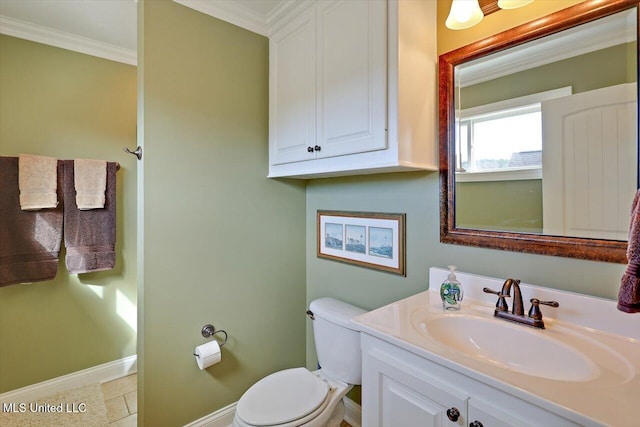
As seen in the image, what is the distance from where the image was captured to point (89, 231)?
2.00 m

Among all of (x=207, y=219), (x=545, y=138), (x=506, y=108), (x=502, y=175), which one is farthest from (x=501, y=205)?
(x=207, y=219)

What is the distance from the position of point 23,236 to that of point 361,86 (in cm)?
217

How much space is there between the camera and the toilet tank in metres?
1.47

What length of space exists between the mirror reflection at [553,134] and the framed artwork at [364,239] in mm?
325

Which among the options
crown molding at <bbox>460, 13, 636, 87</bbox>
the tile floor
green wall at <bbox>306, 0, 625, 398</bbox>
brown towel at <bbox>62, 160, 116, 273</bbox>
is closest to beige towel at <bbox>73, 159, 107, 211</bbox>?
brown towel at <bbox>62, 160, 116, 273</bbox>

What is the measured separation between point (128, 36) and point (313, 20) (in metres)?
1.39

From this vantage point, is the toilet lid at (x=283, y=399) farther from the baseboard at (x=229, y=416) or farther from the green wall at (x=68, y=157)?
the green wall at (x=68, y=157)

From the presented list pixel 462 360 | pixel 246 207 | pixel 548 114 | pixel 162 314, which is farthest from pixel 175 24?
pixel 462 360

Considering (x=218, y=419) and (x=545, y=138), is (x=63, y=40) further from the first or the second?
(x=545, y=138)

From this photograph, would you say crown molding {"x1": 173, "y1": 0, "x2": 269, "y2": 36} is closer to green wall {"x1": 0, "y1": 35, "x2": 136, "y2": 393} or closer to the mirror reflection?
green wall {"x1": 0, "y1": 35, "x2": 136, "y2": 393}

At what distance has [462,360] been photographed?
0.77m

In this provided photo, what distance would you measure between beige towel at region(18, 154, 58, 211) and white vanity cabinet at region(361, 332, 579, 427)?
2.08 meters

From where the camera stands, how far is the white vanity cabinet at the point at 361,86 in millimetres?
1174

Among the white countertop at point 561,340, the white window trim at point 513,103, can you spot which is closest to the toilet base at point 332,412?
the white countertop at point 561,340
